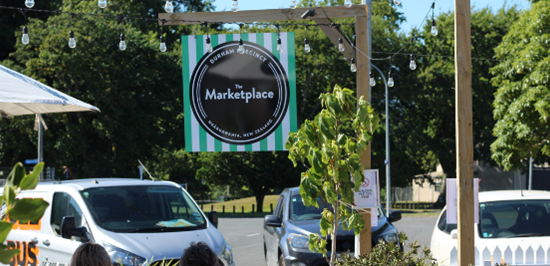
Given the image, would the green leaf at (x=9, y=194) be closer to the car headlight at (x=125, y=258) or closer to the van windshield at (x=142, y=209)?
the car headlight at (x=125, y=258)

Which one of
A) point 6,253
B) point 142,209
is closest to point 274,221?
point 142,209

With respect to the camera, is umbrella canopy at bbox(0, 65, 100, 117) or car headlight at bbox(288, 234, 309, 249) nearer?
umbrella canopy at bbox(0, 65, 100, 117)

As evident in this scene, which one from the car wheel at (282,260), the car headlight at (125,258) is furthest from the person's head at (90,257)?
the car wheel at (282,260)

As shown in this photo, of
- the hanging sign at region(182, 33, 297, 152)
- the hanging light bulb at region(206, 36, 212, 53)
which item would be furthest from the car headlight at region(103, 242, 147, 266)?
the hanging light bulb at region(206, 36, 212, 53)

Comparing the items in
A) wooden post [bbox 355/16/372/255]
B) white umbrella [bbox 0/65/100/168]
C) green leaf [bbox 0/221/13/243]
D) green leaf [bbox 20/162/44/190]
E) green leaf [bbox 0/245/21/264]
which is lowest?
green leaf [bbox 0/245/21/264]

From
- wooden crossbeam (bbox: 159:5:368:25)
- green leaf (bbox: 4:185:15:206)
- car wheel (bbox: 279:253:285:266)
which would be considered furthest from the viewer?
car wheel (bbox: 279:253:285:266)

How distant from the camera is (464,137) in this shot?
582 centimetres

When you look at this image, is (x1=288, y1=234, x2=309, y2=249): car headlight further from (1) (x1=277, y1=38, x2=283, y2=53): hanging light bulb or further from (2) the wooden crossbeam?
(2) the wooden crossbeam

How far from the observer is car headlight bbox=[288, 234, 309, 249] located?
30.3 ft

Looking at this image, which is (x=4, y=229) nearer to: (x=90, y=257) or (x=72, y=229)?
(x=90, y=257)

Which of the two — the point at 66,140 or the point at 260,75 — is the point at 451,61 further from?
the point at 260,75

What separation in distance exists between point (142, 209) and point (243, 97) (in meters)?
2.05

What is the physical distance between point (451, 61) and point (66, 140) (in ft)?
83.4

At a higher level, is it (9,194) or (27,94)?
(27,94)
